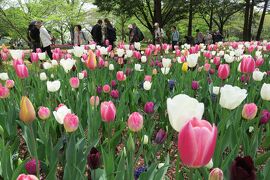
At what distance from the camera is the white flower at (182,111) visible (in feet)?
3.54

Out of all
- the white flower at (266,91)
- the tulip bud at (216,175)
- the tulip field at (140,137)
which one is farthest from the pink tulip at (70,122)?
Answer: the white flower at (266,91)

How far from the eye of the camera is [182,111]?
1.09m

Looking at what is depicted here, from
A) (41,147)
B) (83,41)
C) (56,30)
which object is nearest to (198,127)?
(41,147)

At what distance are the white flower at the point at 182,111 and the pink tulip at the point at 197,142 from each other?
18 centimetres

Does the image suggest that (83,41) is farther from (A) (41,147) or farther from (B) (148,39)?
(B) (148,39)

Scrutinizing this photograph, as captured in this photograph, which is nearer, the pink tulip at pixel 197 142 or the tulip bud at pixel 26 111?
the pink tulip at pixel 197 142

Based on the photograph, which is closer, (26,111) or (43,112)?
(26,111)

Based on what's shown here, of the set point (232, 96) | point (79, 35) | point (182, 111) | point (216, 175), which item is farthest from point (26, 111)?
point (79, 35)

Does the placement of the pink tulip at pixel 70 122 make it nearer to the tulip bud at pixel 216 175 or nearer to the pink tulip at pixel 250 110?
the tulip bud at pixel 216 175

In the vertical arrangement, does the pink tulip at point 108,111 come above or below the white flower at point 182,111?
below

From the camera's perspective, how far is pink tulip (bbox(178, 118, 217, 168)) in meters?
0.89

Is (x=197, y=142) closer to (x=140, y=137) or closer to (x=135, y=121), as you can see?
(x=135, y=121)

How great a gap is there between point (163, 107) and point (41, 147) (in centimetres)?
134

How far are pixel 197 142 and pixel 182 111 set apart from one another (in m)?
0.21
